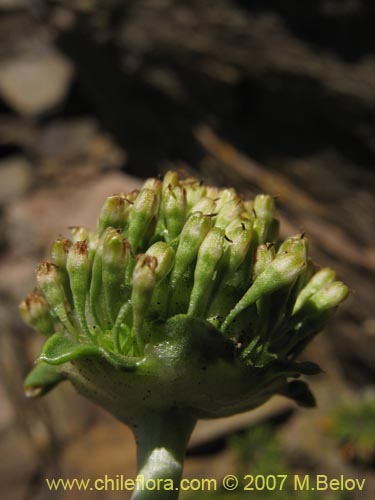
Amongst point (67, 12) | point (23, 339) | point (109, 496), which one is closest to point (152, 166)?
point (67, 12)

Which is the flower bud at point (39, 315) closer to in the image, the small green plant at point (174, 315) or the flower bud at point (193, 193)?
the small green plant at point (174, 315)

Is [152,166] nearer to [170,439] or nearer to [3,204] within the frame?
[3,204]

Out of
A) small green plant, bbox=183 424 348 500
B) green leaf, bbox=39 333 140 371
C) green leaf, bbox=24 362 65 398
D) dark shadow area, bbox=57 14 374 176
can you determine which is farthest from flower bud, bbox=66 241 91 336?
small green plant, bbox=183 424 348 500

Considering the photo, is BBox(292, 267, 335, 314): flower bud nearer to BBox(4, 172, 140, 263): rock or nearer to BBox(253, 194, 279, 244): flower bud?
BBox(253, 194, 279, 244): flower bud

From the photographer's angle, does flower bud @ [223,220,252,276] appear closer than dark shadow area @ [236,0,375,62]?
Yes

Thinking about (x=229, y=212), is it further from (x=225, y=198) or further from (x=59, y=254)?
(x=59, y=254)

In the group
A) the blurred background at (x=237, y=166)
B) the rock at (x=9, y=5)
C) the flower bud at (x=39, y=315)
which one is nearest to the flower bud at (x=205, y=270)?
the flower bud at (x=39, y=315)

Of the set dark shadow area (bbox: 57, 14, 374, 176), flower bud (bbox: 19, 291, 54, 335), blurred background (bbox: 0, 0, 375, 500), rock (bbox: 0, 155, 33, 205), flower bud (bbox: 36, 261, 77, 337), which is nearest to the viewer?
flower bud (bbox: 36, 261, 77, 337)
